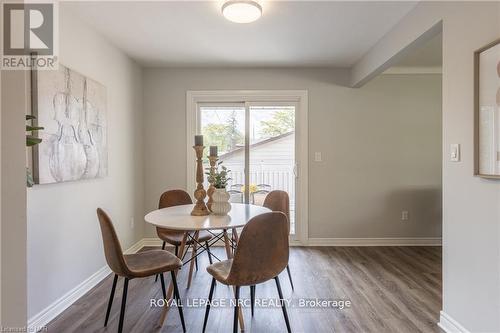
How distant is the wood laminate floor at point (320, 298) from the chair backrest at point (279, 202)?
2.29 feet

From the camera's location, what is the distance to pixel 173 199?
2.88 meters

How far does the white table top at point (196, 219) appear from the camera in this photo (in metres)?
1.80

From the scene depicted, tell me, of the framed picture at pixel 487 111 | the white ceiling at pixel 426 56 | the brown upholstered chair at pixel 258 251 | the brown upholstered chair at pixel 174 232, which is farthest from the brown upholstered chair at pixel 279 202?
the white ceiling at pixel 426 56

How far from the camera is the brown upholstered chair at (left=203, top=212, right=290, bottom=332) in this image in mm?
1572

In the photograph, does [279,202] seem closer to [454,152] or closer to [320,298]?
[320,298]

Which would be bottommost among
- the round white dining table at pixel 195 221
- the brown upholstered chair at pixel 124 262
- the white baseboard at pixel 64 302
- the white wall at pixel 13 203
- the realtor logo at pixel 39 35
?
the white baseboard at pixel 64 302

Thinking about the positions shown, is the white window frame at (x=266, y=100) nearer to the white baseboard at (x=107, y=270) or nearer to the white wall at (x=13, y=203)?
the white baseboard at (x=107, y=270)

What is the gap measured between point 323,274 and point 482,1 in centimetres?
248

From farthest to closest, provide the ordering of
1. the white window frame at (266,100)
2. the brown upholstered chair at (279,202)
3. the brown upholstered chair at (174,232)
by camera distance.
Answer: the white window frame at (266,100), the brown upholstered chair at (279,202), the brown upholstered chair at (174,232)

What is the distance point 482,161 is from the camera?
1.59 metres

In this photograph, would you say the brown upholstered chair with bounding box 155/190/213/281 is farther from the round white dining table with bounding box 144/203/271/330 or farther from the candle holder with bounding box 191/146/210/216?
the candle holder with bounding box 191/146/210/216

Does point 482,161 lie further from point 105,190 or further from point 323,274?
point 105,190

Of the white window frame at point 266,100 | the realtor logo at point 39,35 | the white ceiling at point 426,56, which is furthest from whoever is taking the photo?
the white window frame at point 266,100

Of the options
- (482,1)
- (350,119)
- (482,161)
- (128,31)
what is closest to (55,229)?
(128,31)
